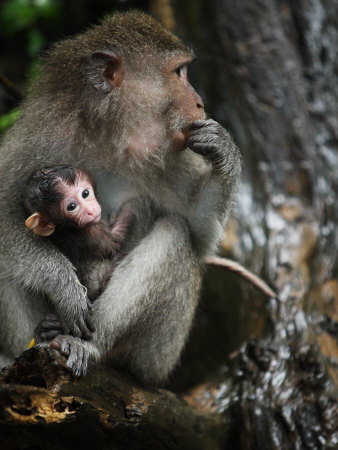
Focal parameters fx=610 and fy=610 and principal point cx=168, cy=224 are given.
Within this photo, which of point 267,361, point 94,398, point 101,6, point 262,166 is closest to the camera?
point 94,398

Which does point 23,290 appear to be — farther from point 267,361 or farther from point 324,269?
point 324,269

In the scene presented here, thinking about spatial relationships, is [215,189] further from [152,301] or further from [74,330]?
[74,330]

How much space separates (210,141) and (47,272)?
5.26 feet

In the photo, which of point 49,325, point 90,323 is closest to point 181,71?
point 90,323

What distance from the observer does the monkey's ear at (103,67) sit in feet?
15.7

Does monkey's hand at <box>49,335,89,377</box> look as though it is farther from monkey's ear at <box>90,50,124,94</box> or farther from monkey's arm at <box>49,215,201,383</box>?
monkey's ear at <box>90,50,124,94</box>

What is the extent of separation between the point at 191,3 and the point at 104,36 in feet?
13.7

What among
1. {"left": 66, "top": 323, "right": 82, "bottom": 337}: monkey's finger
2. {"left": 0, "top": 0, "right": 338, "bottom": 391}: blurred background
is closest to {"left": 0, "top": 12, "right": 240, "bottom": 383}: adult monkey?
{"left": 66, "top": 323, "right": 82, "bottom": 337}: monkey's finger

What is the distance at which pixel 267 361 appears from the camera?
18.6 feet

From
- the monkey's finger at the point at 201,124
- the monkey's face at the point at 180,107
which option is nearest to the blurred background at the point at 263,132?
the monkey's face at the point at 180,107

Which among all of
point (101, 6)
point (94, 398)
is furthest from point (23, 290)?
point (101, 6)

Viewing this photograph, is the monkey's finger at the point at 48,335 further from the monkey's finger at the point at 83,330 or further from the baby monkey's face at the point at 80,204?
the baby monkey's face at the point at 80,204

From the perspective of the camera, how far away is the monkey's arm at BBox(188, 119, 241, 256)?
15.9ft

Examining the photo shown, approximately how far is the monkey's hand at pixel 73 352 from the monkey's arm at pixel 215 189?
149 centimetres
